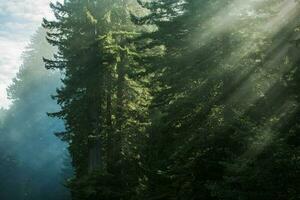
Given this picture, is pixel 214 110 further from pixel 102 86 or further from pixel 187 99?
pixel 102 86

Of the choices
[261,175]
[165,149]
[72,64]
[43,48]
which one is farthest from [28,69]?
[261,175]

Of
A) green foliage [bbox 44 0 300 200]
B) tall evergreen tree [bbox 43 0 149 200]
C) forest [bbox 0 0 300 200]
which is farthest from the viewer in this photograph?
tall evergreen tree [bbox 43 0 149 200]

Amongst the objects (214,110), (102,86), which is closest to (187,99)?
(214,110)

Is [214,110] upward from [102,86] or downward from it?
downward

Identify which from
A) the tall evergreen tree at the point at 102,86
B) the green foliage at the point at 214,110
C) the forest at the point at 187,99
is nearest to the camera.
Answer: the green foliage at the point at 214,110

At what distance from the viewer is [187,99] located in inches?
654

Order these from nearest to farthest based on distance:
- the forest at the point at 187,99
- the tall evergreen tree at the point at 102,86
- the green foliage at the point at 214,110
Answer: the green foliage at the point at 214,110, the forest at the point at 187,99, the tall evergreen tree at the point at 102,86

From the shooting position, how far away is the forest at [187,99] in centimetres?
1146

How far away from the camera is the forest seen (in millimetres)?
11463

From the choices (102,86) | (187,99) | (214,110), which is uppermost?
(102,86)

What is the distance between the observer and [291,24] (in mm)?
14711

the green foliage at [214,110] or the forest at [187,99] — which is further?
the forest at [187,99]

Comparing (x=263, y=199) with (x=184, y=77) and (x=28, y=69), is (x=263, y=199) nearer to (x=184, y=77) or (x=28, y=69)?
(x=184, y=77)

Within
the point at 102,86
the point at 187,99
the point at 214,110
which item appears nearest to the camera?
the point at 187,99
